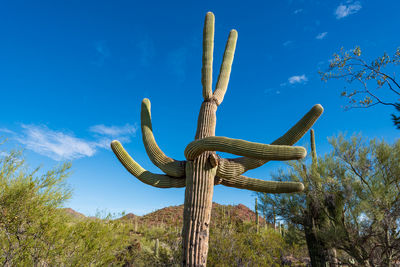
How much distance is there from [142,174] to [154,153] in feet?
1.43

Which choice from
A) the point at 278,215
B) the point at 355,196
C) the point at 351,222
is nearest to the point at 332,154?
the point at 355,196

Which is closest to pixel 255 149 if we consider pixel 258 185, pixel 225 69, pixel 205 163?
pixel 205 163

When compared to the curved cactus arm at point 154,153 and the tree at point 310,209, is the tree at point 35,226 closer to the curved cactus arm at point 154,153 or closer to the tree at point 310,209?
the curved cactus arm at point 154,153

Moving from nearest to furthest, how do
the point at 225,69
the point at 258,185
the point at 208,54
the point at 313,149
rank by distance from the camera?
the point at 258,185, the point at 208,54, the point at 225,69, the point at 313,149

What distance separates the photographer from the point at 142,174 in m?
4.63

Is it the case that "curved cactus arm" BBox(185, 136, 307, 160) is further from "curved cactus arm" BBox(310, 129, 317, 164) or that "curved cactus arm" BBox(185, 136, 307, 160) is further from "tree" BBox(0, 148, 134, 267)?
"curved cactus arm" BBox(310, 129, 317, 164)

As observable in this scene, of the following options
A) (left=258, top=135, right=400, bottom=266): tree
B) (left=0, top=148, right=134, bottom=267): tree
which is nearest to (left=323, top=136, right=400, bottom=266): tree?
(left=258, top=135, right=400, bottom=266): tree

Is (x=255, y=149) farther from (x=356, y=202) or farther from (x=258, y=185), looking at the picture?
(x=356, y=202)

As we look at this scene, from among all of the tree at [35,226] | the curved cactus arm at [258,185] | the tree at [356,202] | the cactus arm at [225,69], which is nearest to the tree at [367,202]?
the tree at [356,202]

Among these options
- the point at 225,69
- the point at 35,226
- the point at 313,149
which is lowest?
the point at 35,226

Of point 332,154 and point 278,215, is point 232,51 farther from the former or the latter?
point 278,215

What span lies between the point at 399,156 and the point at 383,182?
0.97 m

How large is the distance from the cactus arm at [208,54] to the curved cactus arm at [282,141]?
1.46m

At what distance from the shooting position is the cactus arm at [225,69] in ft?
17.2
